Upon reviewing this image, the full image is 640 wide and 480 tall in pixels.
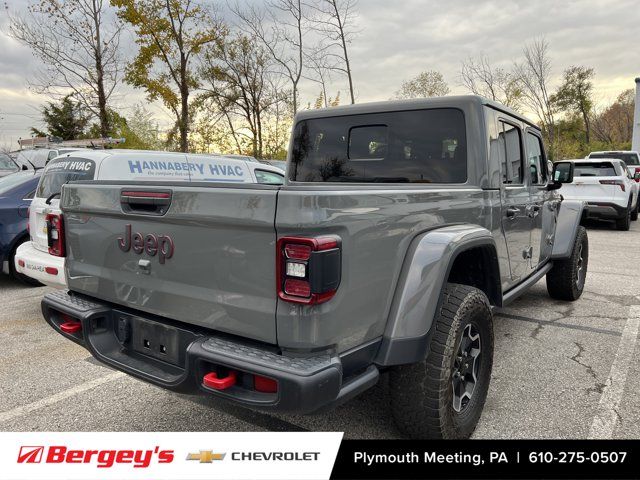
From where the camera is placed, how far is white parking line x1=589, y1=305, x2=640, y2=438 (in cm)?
271

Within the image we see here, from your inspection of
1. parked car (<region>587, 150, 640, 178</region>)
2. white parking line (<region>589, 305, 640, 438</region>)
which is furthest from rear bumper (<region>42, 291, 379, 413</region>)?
parked car (<region>587, 150, 640, 178</region>)

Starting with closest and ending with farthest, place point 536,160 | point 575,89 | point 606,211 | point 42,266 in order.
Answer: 1. point 536,160
2. point 42,266
3. point 606,211
4. point 575,89

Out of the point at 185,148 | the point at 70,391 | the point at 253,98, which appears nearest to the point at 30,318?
the point at 70,391

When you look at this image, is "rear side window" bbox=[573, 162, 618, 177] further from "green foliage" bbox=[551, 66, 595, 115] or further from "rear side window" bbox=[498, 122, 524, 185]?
"green foliage" bbox=[551, 66, 595, 115]

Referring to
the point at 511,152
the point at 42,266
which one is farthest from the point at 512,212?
the point at 42,266

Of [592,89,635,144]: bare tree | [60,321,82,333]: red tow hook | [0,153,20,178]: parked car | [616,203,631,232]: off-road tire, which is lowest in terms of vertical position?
[616,203,631,232]: off-road tire

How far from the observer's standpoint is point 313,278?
1.74 metres

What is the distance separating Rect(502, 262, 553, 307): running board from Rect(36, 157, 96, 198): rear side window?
439 centimetres

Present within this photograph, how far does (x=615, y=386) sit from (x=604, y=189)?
31.4 ft

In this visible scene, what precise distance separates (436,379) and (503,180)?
1754 mm

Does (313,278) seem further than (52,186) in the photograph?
No

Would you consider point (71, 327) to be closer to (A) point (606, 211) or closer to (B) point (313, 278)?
(B) point (313, 278)

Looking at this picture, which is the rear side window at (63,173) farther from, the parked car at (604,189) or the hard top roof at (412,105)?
the parked car at (604,189)

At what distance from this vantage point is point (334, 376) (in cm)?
181
